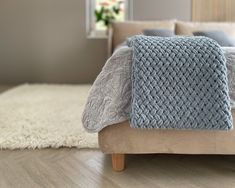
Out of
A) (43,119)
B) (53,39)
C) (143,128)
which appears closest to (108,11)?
(53,39)

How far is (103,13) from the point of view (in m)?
3.90

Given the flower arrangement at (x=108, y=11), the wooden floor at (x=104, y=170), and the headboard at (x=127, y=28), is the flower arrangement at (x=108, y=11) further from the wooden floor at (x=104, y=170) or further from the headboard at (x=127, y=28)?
the wooden floor at (x=104, y=170)

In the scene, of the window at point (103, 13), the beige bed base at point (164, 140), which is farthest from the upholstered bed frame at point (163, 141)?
the window at point (103, 13)

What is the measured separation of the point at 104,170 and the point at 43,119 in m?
0.94

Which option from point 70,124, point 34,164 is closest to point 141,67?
point 34,164

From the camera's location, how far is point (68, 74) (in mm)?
3906

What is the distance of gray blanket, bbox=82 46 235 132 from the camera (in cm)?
124

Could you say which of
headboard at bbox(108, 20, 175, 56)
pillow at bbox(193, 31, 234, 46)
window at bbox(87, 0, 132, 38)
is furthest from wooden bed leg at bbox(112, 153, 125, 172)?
window at bbox(87, 0, 132, 38)

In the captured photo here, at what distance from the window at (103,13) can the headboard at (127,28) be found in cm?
50

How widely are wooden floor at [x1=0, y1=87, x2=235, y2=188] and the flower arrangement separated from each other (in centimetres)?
271

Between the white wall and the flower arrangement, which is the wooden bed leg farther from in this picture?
the flower arrangement

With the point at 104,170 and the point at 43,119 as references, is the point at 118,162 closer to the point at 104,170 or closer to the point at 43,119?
the point at 104,170

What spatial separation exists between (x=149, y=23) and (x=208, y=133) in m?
2.36

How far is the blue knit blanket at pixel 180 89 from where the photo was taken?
1181mm
